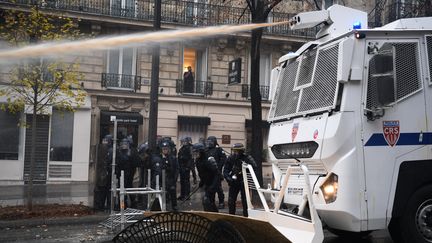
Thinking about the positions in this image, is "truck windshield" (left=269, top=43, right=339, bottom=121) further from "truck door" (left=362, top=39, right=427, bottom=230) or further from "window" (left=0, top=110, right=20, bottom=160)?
"window" (left=0, top=110, right=20, bottom=160)

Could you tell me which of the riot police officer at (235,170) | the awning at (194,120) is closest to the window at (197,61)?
the awning at (194,120)

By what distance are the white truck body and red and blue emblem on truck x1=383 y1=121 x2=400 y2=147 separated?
1 cm

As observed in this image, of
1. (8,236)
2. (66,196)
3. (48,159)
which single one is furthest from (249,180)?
(48,159)

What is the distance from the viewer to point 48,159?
21.3 m

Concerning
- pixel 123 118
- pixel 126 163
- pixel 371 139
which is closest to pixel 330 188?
pixel 371 139

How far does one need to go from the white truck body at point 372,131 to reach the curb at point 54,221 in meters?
6.20

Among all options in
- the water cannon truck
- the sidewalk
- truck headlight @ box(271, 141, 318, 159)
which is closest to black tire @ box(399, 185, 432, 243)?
the water cannon truck

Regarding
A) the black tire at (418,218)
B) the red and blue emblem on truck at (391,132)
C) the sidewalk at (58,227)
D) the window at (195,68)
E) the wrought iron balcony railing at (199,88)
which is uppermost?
the window at (195,68)

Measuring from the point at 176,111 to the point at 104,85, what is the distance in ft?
11.2

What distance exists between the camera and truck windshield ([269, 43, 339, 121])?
6.46m

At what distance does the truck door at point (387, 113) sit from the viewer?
6.00m

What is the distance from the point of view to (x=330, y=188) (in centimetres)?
607

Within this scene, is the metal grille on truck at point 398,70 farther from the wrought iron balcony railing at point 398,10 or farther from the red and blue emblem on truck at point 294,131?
the wrought iron balcony railing at point 398,10

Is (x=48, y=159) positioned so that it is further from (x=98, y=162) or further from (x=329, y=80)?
(x=329, y=80)
